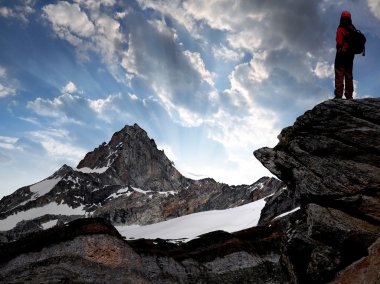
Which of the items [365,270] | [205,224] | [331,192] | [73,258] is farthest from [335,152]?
[205,224]

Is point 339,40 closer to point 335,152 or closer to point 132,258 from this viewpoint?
point 335,152

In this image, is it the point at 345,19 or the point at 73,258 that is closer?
the point at 345,19

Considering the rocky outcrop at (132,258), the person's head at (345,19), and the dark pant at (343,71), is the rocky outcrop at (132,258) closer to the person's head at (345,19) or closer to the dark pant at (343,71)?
the dark pant at (343,71)

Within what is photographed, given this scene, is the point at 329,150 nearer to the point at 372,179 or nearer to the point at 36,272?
the point at 372,179

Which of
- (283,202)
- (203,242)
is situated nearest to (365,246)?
(203,242)

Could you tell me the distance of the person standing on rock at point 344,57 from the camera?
66.8 feet

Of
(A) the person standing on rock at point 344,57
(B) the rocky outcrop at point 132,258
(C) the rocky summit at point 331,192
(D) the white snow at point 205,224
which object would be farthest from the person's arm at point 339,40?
(D) the white snow at point 205,224

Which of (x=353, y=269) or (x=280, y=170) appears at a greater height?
(x=280, y=170)

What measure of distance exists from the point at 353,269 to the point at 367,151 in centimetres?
752

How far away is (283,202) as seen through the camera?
86875 mm

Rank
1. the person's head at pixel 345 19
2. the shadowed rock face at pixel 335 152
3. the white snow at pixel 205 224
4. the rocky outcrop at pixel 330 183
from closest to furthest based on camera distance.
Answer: the rocky outcrop at pixel 330 183
the shadowed rock face at pixel 335 152
the person's head at pixel 345 19
the white snow at pixel 205 224

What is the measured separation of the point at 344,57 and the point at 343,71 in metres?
0.76

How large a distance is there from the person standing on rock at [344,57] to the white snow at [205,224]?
58.4m

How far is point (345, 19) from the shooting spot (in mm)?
20422
